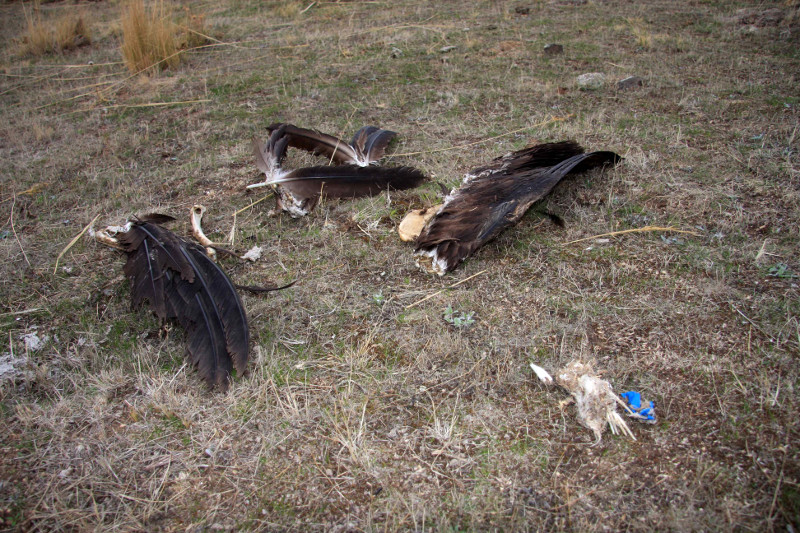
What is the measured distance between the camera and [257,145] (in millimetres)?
3910

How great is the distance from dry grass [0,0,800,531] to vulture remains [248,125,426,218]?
95 millimetres

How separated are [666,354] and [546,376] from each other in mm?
603

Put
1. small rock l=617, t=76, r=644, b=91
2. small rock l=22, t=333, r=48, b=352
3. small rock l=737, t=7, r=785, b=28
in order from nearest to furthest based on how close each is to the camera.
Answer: small rock l=22, t=333, r=48, b=352 → small rock l=617, t=76, r=644, b=91 → small rock l=737, t=7, r=785, b=28

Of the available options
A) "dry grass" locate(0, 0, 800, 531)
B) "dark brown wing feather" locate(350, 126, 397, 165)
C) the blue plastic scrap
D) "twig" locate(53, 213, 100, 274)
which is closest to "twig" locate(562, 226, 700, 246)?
"dry grass" locate(0, 0, 800, 531)

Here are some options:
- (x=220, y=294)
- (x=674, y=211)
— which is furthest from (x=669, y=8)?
(x=220, y=294)

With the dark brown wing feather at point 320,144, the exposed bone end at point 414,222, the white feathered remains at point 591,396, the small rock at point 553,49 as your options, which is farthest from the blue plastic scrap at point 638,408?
the small rock at point 553,49

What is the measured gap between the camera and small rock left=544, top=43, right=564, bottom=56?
20.2 ft

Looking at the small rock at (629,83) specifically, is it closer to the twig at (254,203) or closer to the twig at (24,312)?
the twig at (254,203)

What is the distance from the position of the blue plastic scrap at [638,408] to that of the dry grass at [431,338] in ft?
0.14

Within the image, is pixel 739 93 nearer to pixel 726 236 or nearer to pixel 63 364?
pixel 726 236

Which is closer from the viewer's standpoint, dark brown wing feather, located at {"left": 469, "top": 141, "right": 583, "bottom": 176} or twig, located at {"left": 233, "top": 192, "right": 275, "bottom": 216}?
dark brown wing feather, located at {"left": 469, "top": 141, "right": 583, "bottom": 176}

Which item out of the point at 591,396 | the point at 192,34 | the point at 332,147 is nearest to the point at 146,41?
the point at 192,34

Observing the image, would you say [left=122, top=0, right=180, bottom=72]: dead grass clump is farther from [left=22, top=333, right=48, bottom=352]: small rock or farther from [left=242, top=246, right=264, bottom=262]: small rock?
[left=22, top=333, right=48, bottom=352]: small rock

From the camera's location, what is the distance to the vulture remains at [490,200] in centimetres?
290
